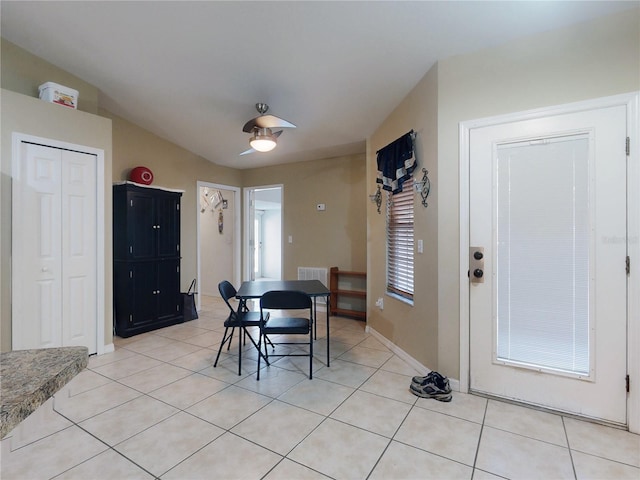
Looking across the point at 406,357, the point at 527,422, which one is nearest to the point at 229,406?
the point at 406,357

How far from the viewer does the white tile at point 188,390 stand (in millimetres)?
2326

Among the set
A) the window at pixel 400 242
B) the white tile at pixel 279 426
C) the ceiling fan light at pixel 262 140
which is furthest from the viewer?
the window at pixel 400 242

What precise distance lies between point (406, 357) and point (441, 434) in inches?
43.5

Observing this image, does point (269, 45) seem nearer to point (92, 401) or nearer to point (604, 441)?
point (92, 401)

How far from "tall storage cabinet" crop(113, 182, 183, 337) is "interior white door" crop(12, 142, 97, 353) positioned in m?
0.59

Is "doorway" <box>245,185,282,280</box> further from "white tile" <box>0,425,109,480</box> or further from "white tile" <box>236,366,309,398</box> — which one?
"white tile" <box>0,425,109,480</box>

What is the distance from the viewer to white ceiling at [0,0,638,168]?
2076 mm

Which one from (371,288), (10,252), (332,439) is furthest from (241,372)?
(10,252)

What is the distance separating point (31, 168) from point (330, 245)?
12.2ft

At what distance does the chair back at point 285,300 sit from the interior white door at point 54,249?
2000mm

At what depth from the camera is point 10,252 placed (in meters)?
2.62

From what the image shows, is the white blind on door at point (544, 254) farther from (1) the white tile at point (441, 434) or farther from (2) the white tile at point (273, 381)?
(2) the white tile at point (273, 381)

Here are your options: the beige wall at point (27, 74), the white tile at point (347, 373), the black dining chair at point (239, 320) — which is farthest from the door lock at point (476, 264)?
the beige wall at point (27, 74)

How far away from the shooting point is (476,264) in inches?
94.0
